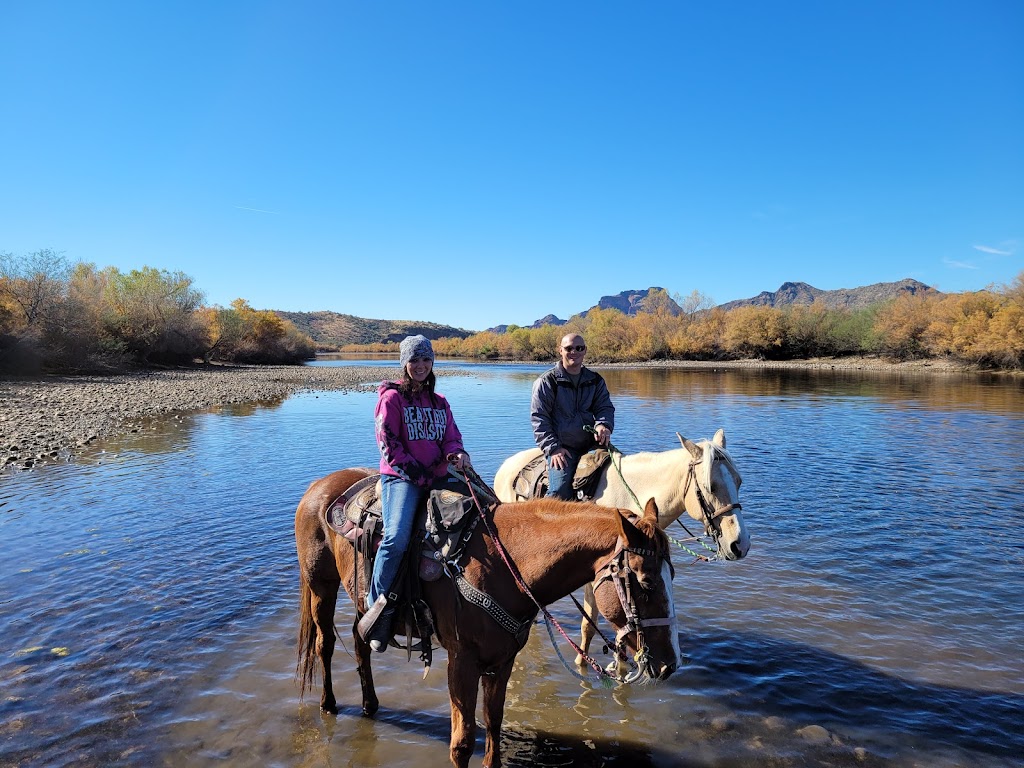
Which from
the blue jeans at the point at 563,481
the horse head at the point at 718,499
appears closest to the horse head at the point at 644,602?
the horse head at the point at 718,499

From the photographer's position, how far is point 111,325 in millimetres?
50719

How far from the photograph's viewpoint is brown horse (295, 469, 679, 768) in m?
A: 3.08

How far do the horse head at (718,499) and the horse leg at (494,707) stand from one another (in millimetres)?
2492

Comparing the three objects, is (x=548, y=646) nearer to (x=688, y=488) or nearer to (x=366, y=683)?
(x=366, y=683)

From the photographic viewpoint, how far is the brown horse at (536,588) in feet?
10.1

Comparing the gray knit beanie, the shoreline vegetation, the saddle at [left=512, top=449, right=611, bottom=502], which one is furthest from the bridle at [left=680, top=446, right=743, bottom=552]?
the shoreline vegetation

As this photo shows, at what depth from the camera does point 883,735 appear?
473cm

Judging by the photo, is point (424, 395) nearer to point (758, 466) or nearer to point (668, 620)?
point (668, 620)

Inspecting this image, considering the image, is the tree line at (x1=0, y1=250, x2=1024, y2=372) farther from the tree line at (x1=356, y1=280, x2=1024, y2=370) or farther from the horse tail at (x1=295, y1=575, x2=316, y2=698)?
the horse tail at (x1=295, y1=575, x2=316, y2=698)

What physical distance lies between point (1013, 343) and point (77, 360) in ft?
268

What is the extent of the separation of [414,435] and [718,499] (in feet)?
10.1

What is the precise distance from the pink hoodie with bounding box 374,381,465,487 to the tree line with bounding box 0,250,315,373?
134ft

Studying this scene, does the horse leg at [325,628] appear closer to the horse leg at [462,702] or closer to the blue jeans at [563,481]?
the horse leg at [462,702]

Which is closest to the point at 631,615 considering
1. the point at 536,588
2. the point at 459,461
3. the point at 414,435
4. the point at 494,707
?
the point at 536,588
